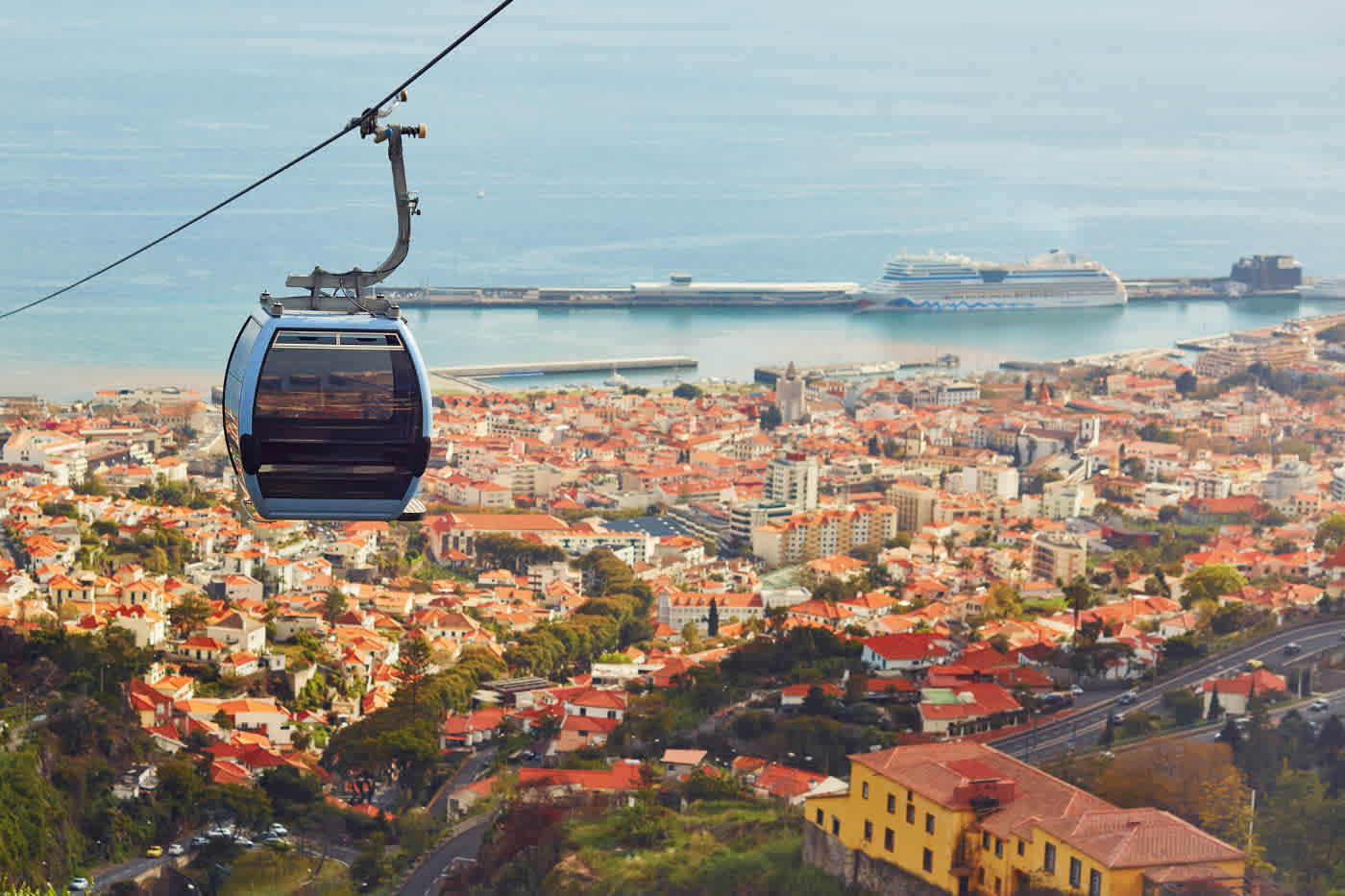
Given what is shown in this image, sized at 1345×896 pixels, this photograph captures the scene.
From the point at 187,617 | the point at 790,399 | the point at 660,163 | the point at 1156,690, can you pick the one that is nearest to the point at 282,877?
the point at 187,617

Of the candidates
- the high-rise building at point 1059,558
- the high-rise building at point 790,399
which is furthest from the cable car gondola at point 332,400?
the high-rise building at point 790,399

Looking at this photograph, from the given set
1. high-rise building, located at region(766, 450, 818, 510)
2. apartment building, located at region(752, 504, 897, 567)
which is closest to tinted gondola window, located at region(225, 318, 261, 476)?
apartment building, located at region(752, 504, 897, 567)

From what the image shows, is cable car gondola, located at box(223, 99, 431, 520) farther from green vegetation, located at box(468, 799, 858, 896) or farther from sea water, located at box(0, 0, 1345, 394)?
sea water, located at box(0, 0, 1345, 394)

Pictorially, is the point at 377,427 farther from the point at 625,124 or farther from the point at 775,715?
the point at 625,124

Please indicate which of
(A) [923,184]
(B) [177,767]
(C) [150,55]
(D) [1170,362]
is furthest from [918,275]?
(C) [150,55]

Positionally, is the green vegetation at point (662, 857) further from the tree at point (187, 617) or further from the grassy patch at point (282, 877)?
the tree at point (187, 617)

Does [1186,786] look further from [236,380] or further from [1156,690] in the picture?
[236,380]
